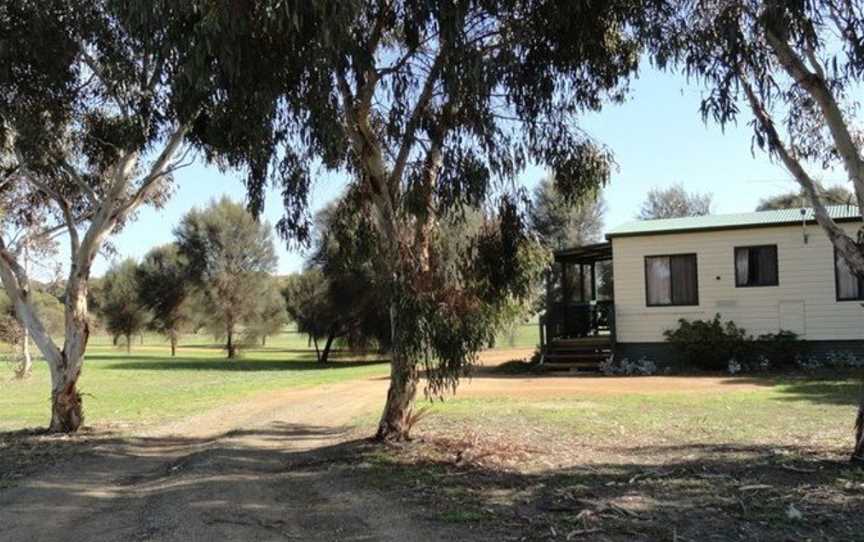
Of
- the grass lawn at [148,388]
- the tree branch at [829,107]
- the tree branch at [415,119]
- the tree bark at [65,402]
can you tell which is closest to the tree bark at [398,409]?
A: the tree branch at [415,119]

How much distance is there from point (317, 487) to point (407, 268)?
2.77m

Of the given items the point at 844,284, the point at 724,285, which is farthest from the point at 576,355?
the point at 844,284

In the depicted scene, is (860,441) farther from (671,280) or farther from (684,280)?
(671,280)

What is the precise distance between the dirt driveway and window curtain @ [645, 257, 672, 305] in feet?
36.0

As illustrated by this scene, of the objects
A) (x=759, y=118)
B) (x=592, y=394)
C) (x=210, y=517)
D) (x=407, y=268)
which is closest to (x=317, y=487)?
(x=210, y=517)

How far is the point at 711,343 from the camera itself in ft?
68.5

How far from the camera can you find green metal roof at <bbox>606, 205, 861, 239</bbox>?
2072 cm

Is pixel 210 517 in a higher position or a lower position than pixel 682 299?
lower

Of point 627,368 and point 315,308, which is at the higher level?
point 315,308

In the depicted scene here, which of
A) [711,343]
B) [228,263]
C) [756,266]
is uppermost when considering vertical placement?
[228,263]

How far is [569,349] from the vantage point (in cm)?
2319

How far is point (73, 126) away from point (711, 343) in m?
15.7

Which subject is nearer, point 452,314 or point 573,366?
point 452,314

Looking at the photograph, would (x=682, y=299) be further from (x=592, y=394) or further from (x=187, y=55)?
(x=187, y=55)
